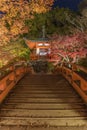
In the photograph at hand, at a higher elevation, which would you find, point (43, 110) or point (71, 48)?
point (71, 48)

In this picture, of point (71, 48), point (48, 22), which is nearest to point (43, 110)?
point (71, 48)

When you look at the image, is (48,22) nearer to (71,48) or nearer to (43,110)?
(71,48)

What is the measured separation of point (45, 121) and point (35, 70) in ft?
74.8

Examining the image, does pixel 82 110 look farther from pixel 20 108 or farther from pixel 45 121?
pixel 20 108

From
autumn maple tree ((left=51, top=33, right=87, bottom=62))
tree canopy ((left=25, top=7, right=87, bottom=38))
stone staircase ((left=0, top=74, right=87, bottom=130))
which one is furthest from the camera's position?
tree canopy ((left=25, top=7, right=87, bottom=38))

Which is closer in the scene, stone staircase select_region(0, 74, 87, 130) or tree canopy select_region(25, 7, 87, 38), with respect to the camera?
stone staircase select_region(0, 74, 87, 130)

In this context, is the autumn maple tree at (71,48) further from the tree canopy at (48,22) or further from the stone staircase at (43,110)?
the stone staircase at (43,110)

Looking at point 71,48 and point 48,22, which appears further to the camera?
point 48,22

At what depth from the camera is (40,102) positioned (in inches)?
283

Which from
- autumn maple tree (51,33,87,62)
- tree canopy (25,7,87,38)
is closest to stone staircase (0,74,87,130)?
autumn maple tree (51,33,87,62)

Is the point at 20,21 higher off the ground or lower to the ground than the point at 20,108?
higher

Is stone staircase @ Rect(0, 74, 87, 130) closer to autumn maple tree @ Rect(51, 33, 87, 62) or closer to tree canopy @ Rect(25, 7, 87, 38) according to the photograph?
autumn maple tree @ Rect(51, 33, 87, 62)

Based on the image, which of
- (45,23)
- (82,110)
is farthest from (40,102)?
(45,23)

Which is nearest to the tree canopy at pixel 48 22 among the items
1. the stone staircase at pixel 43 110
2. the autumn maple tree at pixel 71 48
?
the autumn maple tree at pixel 71 48
